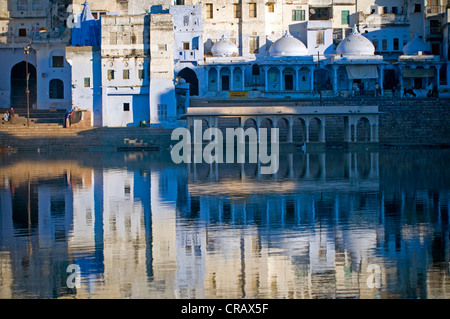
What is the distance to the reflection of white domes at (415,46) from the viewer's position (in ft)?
181

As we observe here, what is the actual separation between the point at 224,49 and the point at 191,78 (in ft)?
10.2

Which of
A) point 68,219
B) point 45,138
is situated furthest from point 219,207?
point 45,138

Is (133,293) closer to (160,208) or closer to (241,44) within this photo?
(160,208)

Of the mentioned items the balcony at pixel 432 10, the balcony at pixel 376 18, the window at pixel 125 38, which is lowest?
the window at pixel 125 38

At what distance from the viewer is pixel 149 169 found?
35031 mm

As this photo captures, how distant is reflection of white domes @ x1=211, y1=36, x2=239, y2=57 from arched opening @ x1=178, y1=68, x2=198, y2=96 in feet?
6.77

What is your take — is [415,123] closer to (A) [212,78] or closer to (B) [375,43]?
(B) [375,43]

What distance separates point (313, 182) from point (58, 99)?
95.5ft

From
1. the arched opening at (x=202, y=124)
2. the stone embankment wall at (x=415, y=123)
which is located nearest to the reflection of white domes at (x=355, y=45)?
the stone embankment wall at (x=415, y=123)

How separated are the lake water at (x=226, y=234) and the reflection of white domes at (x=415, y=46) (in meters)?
23.4

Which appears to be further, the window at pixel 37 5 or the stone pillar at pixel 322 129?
the window at pixel 37 5

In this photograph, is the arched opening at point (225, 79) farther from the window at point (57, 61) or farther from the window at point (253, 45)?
the window at point (57, 61)

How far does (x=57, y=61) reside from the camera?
54.9m
